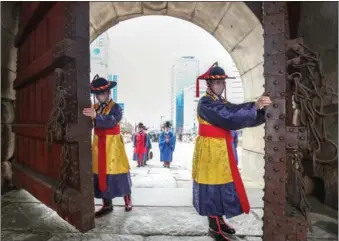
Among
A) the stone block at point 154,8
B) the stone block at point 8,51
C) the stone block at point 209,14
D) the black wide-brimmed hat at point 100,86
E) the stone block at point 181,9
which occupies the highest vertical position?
the stone block at point 154,8

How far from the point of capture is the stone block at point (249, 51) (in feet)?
13.2

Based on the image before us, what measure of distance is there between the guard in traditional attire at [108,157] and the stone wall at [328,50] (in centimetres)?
238

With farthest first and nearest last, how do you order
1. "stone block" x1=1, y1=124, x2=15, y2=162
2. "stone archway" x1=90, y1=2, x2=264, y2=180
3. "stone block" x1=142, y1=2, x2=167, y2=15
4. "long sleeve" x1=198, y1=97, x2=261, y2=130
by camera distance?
"stone block" x1=142, y1=2, x2=167, y2=15 < "stone archway" x1=90, y1=2, x2=264, y2=180 < "stone block" x1=1, y1=124, x2=15, y2=162 < "long sleeve" x1=198, y1=97, x2=261, y2=130

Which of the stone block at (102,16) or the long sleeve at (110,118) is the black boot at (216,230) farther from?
the stone block at (102,16)

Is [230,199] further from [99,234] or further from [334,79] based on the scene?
[334,79]

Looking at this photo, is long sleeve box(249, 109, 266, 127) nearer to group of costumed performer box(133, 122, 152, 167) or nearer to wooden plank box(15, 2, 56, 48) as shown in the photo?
wooden plank box(15, 2, 56, 48)

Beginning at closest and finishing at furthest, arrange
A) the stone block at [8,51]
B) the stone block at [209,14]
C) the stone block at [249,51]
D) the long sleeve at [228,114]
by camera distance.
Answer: the long sleeve at [228,114] < the stone block at [8,51] < the stone block at [249,51] < the stone block at [209,14]

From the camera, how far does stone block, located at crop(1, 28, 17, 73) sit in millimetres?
3733

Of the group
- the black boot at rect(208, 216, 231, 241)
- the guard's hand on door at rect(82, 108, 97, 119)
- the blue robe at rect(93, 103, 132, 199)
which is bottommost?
the black boot at rect(208, 216, 231, 241)

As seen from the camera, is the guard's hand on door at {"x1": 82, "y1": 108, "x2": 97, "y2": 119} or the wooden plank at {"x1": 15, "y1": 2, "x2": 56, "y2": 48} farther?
the wooden plank at {"x1": 15, "y1": 2, "x2": 56, "y2": 48}

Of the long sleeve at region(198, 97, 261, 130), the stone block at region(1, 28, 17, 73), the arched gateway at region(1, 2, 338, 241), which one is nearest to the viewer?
the arched gateway at region(1, 2, 338, 241)

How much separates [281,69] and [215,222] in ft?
4.73

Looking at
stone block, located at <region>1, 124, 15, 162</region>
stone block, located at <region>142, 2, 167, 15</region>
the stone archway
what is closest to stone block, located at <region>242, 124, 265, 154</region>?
the stone archway

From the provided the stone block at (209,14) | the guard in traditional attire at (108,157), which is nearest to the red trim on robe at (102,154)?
the guard in traditional attire at (108,157)
